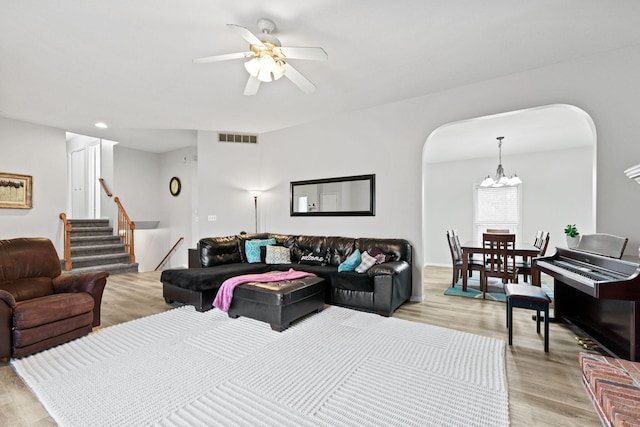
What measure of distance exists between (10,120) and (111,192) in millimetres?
2469

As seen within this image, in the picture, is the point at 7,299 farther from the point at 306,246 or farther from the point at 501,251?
the point at 501,251

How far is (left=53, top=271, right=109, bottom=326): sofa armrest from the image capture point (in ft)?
9.66

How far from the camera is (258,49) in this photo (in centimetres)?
232

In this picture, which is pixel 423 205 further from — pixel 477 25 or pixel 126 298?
pixel 126 298

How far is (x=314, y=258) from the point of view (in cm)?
455

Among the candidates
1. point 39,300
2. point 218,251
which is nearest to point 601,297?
point 218,251

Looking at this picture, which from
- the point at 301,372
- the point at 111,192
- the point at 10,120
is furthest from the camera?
the point at 111,192

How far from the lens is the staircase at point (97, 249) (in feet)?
19.3

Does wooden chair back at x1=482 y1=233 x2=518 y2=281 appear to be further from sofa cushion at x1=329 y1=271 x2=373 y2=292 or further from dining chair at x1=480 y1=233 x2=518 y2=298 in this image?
sofa cushion at x1=329 y1=271 x2=373 y2=292

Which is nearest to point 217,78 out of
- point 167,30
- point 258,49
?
point 167,30

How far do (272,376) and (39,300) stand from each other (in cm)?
227

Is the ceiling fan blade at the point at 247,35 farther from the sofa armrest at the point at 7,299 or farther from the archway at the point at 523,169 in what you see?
the archway at the point at 523,169

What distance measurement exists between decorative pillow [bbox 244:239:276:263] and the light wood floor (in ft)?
4.48

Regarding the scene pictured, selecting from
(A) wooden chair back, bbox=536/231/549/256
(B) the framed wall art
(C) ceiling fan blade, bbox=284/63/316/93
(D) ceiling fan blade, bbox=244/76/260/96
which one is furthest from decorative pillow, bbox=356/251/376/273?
(B) the framed wall art
